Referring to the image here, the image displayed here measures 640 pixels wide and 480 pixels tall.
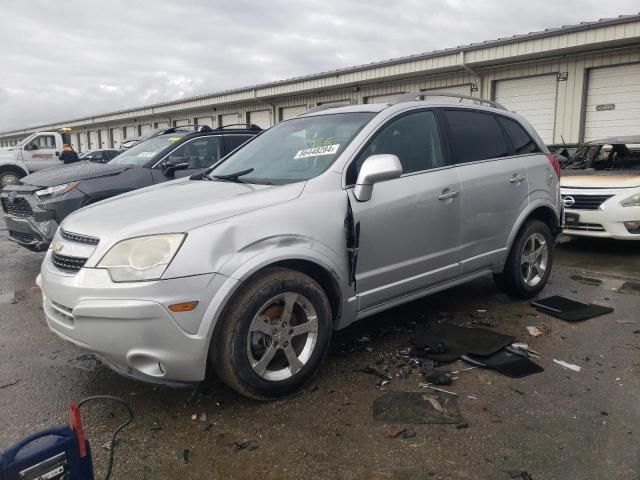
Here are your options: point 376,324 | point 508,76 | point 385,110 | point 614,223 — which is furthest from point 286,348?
point 508,76

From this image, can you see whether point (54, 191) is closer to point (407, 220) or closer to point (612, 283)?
point (407, 220)

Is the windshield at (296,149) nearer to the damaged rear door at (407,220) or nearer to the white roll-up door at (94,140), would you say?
the damaged rear door at (407,220)

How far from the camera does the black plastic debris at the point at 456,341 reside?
367cm

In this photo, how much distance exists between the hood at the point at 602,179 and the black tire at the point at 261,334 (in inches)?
220

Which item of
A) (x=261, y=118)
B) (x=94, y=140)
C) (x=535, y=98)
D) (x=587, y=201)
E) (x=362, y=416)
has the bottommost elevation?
(x=362, y=416)

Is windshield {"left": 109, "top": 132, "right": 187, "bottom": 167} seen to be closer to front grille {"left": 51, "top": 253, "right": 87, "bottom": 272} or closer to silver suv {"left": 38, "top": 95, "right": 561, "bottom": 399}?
silver suv {"left": 38, "top": 95, "right": 561, "bottom": 399}

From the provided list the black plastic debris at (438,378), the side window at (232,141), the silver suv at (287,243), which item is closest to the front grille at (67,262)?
the silver suv at (287,243)

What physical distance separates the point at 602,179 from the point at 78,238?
6853mm

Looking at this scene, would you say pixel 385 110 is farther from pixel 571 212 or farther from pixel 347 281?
pixel 571 212

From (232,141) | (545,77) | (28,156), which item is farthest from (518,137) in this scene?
(28,156)

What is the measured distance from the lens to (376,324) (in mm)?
4355

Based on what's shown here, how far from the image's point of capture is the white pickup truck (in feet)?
55.3

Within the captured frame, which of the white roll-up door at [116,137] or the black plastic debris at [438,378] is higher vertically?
the white roll-up door at [116,137]

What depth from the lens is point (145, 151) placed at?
7.25 metres
